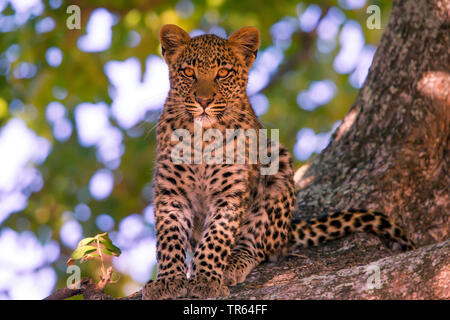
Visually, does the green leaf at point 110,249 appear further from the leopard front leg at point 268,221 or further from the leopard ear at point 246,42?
the leopard ear at point 246,42

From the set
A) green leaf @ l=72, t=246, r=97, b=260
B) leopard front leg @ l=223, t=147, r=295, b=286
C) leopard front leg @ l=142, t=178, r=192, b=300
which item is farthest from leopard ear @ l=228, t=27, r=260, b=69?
green leaf @ l=72, t=246, r=97, b=260

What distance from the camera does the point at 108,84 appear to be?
469 inches

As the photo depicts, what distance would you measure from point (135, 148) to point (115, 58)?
2013 mm

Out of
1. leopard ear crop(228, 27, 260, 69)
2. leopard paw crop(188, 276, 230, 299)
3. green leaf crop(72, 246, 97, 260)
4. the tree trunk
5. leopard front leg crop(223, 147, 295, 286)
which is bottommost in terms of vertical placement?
leopard paw crop(188, 276, 230, 299)

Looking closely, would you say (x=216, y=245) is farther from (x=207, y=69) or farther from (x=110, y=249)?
(x=207, y=69)

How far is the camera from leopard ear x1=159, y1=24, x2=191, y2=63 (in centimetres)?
639

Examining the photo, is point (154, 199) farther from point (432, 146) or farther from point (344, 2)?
point (344, 2)

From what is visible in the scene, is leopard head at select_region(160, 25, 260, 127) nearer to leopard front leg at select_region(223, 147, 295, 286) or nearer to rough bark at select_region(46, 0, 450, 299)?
leopard front leg at select_region(223, 147, 295, 286)

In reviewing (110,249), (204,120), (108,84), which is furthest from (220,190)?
(108,84)

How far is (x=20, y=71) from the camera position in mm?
12547

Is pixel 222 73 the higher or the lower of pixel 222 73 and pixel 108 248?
the higher

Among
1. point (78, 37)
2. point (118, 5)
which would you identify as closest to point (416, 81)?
point (118, 5)

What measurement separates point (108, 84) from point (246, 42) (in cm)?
584
